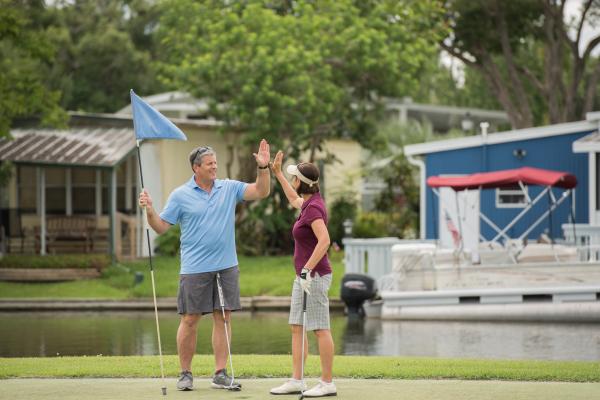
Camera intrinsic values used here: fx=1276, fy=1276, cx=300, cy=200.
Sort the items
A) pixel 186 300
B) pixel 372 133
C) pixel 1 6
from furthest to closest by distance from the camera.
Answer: pixel 372 133, pixel 1 6, pixel 186 300

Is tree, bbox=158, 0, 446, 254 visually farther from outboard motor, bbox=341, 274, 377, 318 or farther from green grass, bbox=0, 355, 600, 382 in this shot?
green grass, bbox=0, 355, 600, 382

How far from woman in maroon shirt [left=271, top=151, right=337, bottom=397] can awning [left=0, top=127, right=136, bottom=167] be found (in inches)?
780

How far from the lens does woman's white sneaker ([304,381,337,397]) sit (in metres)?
9.93

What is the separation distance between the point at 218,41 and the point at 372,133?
6.63m

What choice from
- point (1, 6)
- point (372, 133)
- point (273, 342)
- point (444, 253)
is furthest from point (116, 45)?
point (273, 342)

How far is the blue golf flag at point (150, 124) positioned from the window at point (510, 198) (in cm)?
1931

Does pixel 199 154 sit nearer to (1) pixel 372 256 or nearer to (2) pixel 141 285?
(1) pixel 372 256

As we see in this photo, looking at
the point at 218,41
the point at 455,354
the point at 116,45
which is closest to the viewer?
the point at 455,354

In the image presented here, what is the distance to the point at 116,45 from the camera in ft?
184

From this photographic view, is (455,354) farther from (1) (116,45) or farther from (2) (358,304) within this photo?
(1) (116,45)

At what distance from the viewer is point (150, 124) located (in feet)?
36.6

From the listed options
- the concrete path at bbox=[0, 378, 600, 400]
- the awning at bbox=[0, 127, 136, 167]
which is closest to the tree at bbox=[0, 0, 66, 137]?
the awning at bbox=[0, 127, 136, 167]

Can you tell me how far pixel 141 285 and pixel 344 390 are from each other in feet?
54.8

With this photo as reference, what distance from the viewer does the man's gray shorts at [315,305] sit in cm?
1013
